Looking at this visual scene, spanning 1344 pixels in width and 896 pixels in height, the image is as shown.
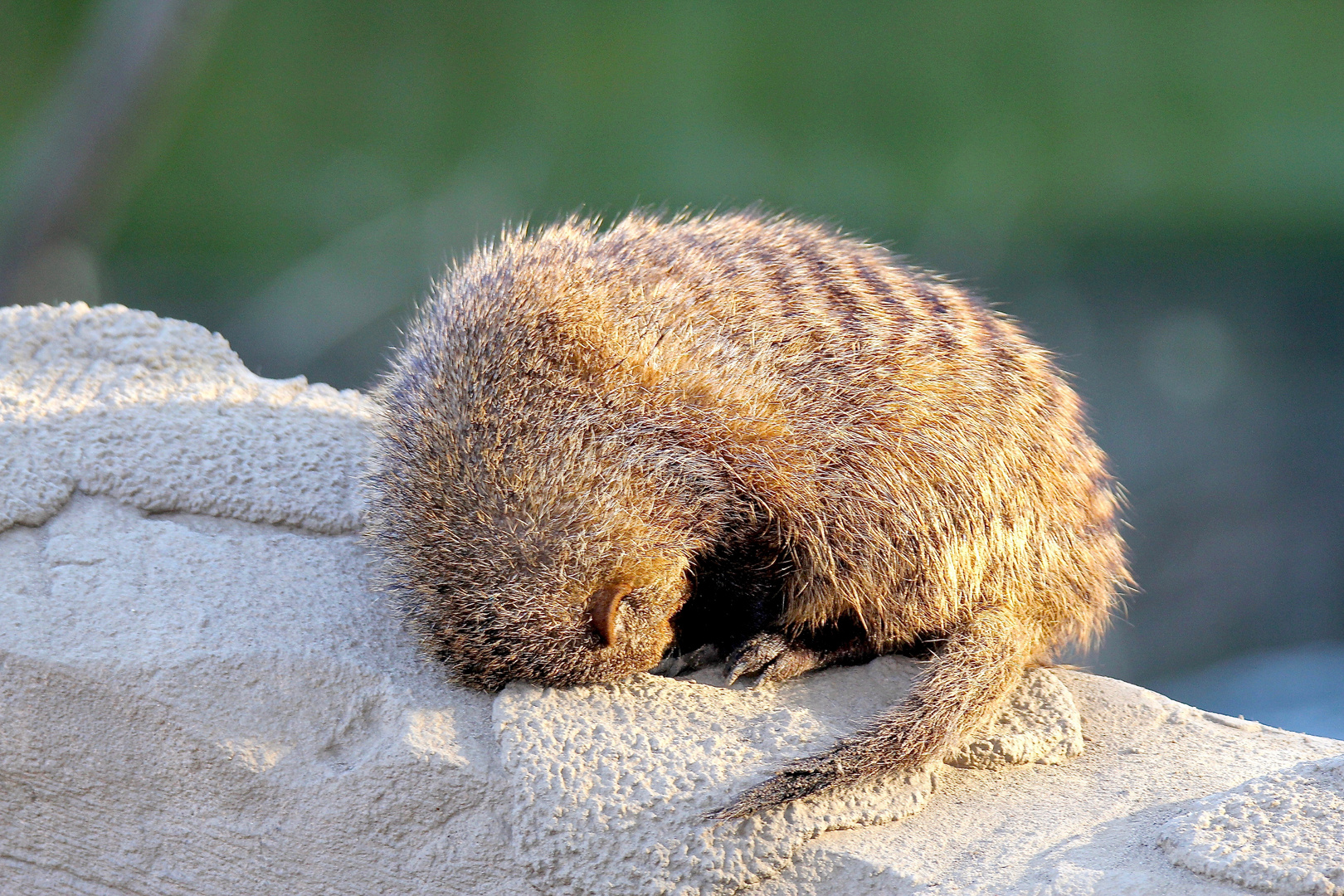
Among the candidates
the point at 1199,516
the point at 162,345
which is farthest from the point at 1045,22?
the point at 162,345

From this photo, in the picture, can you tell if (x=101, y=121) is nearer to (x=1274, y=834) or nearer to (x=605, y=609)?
(x=605, y=609)

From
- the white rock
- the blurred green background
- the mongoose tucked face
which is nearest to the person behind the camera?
the white rock

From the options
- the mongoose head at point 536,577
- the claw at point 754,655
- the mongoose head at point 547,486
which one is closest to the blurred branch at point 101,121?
the mongoose head at point 547,486

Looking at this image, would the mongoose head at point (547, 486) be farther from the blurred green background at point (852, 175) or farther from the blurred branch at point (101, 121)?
the blurred branch at point (101, 121)

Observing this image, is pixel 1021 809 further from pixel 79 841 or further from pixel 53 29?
pixel 53 29

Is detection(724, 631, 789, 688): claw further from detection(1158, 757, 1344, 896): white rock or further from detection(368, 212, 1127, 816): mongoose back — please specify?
detection(1158, 757, 1344, 896): white rock

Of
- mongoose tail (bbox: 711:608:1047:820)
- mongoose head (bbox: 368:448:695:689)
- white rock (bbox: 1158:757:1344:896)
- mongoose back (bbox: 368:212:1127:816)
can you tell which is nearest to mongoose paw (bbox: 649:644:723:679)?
mongoose back (bbox: 368:212:1127:816)
